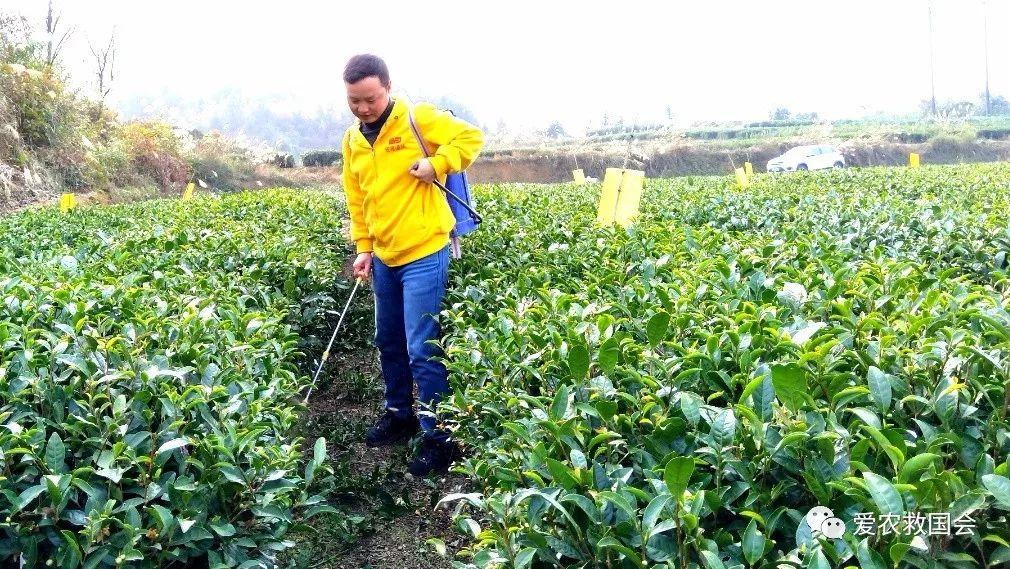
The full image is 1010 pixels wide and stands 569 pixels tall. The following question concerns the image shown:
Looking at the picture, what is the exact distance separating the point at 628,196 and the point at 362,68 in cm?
218

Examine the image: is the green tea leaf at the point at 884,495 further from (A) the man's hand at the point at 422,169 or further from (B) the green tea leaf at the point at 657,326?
(A) the man's hand at the point at 422,169

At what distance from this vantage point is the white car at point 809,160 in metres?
23.5

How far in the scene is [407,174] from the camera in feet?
10.8

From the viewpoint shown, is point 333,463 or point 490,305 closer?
point 490,305

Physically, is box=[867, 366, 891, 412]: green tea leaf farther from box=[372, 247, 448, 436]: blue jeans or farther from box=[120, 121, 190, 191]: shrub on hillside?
box=[120, 121, 190, 191]: shrub on hillside

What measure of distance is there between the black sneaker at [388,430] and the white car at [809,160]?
70.8ft

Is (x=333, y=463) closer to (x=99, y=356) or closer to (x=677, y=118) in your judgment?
(x=99, y=356)

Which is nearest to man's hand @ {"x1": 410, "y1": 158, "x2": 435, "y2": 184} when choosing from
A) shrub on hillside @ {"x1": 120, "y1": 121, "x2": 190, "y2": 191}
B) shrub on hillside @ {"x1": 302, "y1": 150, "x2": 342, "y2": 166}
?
shrub on hillside @ {"x1": 120, "y1": 121, "x2": 190, "y2": 191}

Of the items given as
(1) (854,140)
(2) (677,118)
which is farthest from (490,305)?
(2) (677,118)

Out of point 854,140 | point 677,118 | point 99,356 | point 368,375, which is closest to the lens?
point 99,356

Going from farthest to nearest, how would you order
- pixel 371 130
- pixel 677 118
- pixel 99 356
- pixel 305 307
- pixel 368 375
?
pixel 677 118 < pixel 368 375 < pixel 305 307 < pixel 371 130 < pixel 99 356

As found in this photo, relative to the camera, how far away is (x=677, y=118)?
48.9 metres

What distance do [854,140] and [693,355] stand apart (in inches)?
1331

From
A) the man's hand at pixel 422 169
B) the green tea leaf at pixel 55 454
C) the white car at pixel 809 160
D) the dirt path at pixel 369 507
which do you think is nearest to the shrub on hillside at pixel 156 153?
the dirt path at pixel 369 507
